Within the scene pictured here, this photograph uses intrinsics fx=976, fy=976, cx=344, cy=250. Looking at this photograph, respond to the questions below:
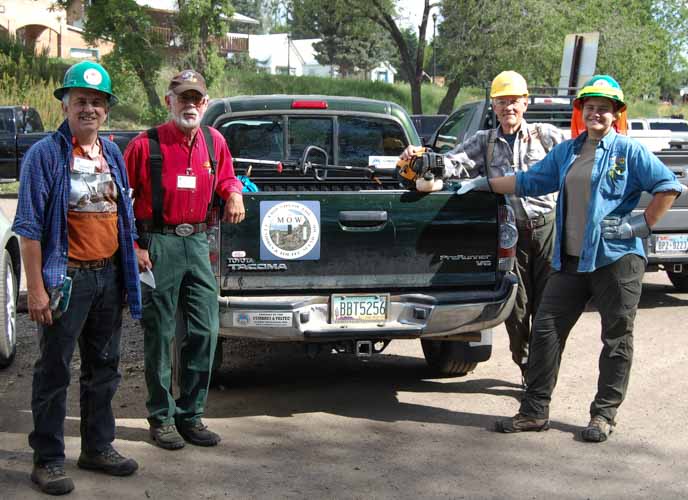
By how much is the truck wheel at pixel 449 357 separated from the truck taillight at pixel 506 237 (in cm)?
86

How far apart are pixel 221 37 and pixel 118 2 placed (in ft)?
12.0

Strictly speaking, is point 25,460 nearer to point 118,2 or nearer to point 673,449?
point 673,449

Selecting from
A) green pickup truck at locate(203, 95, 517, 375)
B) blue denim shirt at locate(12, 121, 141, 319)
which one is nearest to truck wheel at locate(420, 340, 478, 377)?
green pickup truck at locate(203, 95, 517, 375)

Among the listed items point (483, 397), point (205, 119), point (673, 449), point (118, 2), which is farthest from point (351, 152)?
point (118, 2)

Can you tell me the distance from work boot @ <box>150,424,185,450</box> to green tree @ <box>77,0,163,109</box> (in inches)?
1021

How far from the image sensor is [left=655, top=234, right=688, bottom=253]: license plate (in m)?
9.01

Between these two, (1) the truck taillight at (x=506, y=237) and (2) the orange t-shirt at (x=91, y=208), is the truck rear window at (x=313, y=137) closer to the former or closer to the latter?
(1) the truck taillight at (x=506, y=237)

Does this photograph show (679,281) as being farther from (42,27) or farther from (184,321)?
(42,27)

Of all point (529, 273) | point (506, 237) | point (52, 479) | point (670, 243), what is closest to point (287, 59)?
point (670, 243)

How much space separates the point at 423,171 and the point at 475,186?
1.04 ft

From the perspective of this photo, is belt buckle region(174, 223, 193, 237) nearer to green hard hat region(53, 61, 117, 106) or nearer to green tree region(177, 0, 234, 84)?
green hard hat region(53, 61, 117, 106)

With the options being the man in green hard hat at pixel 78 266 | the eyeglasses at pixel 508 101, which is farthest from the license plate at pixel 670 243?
the man in green hard hat at pixel 78 266

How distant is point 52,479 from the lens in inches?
178

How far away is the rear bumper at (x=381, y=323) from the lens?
5.51 m
